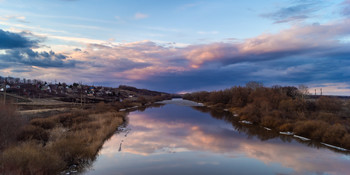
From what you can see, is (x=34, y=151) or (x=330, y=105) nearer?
(x=34, y=151)

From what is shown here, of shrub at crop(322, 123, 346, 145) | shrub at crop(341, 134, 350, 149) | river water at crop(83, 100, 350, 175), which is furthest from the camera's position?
shrub at crop(322, 123, 346, 145)

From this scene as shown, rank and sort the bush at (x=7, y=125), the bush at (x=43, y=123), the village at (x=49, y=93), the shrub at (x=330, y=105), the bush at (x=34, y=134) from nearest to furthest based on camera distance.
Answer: the bush at (x=7, y=125), the bush at (x=34, y=134), the bush at (x=43, y=123), the shrub at (x=330, y=105), the village at (x=49, y=93)

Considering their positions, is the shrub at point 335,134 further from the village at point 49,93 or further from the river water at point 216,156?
the village at point 49,93

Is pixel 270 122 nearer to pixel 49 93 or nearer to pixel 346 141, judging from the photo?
pixel 346 141

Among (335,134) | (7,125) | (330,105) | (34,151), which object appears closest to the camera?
(34,151)

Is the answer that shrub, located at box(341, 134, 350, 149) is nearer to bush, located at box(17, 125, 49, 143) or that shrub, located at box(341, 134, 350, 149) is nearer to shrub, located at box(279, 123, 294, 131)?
shrub, located at box(279, 123, 294, 131)

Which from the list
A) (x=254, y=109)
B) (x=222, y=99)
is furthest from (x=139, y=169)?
(x=222, y=99)

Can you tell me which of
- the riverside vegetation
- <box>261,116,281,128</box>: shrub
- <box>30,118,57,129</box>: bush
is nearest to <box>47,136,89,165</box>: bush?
the riverside vegetation

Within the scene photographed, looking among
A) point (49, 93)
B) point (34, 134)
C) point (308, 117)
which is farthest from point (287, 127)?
point (49, 93)

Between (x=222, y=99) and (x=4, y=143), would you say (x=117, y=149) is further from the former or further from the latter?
(x=222, y=99)

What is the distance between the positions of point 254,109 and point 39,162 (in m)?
31.6

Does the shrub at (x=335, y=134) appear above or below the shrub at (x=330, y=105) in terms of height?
below

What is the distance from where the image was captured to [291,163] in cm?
1379

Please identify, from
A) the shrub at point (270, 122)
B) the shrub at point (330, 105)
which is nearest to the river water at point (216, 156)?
the shrub at point (270, 122)
